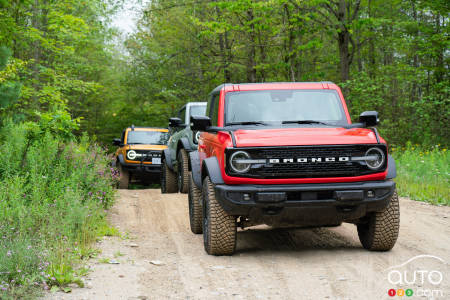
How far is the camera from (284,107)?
6.66 metres

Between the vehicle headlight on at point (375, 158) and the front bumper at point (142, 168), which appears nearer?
the vehicle headlight on at point (375, 158)

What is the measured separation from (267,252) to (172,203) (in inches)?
178

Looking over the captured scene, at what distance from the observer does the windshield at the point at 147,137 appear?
55.3 feet

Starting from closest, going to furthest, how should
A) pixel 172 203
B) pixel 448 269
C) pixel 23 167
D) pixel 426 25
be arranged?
pixel 448 269 → pixel 23 167 → pixel 172 203 → pixel 426 25

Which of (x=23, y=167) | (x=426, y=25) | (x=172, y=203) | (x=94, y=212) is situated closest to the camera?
(x=94, y=212)

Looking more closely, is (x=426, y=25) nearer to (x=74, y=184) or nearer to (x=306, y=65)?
(x=306, y=65)

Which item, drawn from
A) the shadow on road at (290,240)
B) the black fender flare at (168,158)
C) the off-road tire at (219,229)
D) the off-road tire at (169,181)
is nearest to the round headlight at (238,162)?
the off-road tire at (219,229)

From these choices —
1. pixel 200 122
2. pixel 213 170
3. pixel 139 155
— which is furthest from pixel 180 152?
pixel 213 170

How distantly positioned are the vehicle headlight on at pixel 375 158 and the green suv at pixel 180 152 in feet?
17.5

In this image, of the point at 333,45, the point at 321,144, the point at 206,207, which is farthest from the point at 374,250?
the point at 333,45

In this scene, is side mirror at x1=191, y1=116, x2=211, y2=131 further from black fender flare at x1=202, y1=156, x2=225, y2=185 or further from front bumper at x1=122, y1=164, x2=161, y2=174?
front bumper at x1=122, y1=164, x2=161, y2=174

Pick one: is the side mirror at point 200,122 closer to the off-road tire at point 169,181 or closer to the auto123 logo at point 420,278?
the auto123 logo at point 420,278

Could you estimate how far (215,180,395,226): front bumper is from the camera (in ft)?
17.7

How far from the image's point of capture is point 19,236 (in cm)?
542
